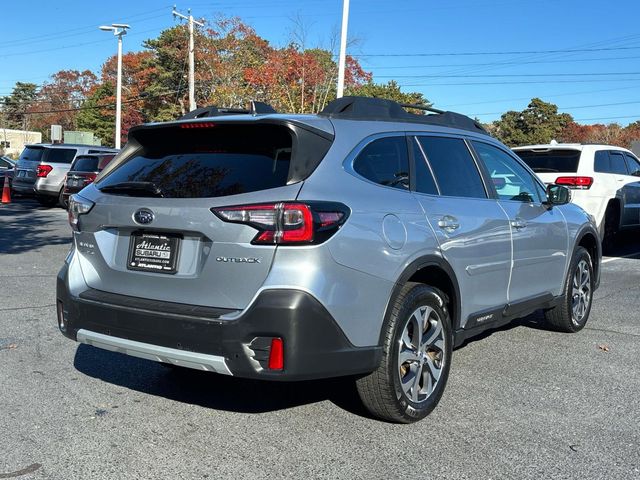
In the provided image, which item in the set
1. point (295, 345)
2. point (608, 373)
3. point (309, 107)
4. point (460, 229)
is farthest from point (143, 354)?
point (309, 107)

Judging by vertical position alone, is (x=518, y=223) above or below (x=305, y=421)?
above

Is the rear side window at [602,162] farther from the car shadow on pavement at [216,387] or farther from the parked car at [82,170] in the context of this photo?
the parked car at [82,170]

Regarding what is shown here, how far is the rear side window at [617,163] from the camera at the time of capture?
11867 millimetres

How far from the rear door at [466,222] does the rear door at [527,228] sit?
0.63 feet

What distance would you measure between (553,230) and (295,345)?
130 inches

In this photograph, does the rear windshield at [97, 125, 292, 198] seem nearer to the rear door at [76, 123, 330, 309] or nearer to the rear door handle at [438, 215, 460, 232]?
the rear door at [76, 123, 330, 309]

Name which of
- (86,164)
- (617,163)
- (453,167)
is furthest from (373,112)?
(86,164)

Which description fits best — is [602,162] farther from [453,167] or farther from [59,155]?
[59,155]

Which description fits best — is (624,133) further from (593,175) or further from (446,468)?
(446,468)

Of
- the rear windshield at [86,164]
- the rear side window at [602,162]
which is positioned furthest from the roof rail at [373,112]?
the rear windshield at [86,164]

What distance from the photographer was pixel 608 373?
206 inches

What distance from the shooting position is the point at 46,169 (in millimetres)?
19641

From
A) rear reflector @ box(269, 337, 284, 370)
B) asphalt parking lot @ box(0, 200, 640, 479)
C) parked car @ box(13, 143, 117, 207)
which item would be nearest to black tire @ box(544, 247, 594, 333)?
asphalt parking lot @ box(0, 200, 640, 479)

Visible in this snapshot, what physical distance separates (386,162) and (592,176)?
816cm
